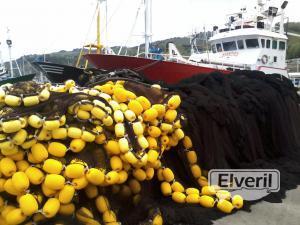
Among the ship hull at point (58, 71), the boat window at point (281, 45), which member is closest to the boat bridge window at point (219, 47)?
the boat window at point (281, 45)

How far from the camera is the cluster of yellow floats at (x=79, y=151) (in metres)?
2.12

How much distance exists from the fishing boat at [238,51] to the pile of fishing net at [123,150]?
35.5 feet

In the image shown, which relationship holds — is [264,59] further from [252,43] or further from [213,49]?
[213,49]

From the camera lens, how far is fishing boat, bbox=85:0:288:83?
47.6 feet

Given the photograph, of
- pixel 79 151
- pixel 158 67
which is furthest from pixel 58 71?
pixel 79 151

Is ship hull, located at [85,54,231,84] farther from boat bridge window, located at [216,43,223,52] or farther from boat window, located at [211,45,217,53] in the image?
boat window, located at [211,45,217,53]

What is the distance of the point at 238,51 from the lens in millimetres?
18453

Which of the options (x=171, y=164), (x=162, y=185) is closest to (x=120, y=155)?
(x=162, y=185)

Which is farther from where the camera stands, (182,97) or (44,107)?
(182,97)

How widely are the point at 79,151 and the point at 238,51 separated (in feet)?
56.1

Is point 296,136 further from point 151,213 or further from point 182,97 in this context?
point 151,213

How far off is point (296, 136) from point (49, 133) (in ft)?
9.93

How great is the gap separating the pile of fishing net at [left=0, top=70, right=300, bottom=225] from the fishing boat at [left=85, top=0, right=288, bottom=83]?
35.5 ft

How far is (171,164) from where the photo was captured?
315 cm
